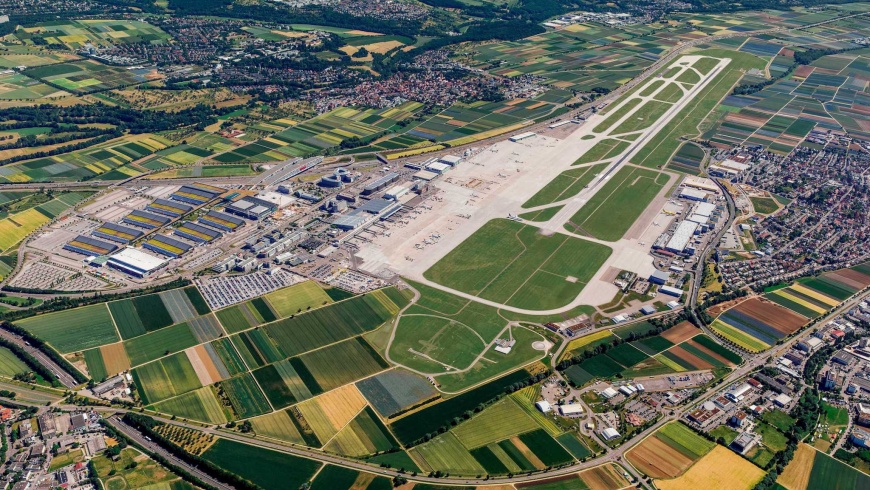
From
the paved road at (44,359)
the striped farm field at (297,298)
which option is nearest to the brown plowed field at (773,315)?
the striped farm field at (297,298)

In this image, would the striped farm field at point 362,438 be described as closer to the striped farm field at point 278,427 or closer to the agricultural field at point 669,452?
the striped farm field at point 278,427

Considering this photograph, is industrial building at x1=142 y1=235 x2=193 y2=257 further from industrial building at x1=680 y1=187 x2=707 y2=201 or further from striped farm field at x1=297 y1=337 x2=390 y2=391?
industrial building at x1=680 y1=187 x2=707 y2=201

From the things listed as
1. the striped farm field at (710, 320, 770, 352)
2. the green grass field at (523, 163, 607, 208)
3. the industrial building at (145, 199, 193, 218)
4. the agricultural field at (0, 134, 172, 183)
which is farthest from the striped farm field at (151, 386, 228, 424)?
the agricultural field at (0, 134, 172, 183)

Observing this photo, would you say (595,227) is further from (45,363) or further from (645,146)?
(45,363)

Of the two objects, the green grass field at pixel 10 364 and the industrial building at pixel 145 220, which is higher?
the industrial building at pixel 145 220

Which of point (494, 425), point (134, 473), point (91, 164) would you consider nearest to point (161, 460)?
point (134, 473)

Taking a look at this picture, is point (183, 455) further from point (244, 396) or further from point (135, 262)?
point (135, 262)
